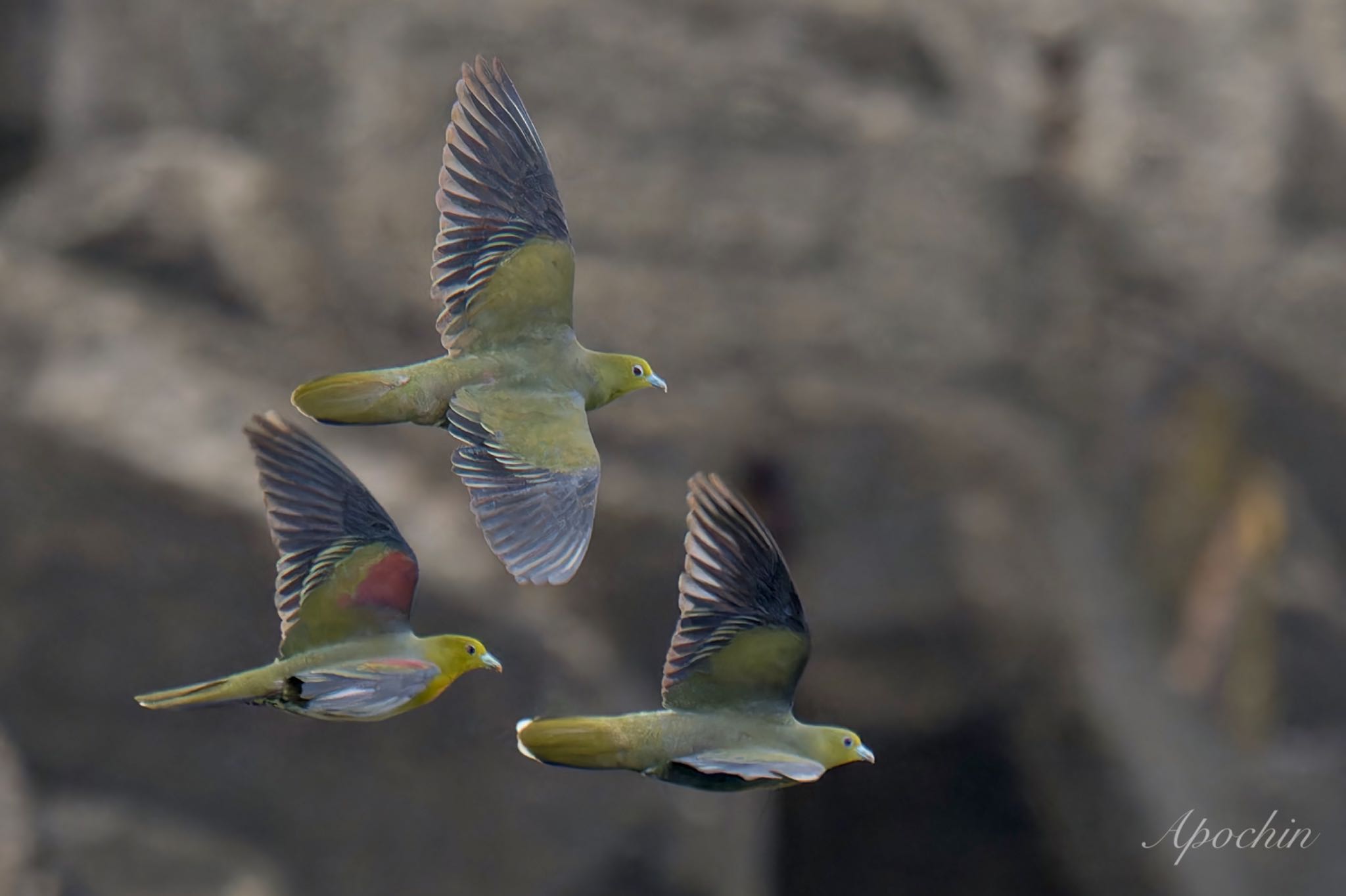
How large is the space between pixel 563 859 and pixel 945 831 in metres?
1.34

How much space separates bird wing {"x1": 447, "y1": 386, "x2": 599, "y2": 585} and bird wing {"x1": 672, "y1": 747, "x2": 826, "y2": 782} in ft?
0.66

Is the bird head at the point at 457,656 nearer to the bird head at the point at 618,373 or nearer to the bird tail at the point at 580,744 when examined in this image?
the bird tail at the point at 580,744

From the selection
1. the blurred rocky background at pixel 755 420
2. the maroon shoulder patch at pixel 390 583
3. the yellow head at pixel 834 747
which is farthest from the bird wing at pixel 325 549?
the blurred rocky background at pixel 755 420

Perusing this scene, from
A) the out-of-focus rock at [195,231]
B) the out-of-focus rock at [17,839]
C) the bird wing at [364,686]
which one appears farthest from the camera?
the out-of-focus rock at [195,231]

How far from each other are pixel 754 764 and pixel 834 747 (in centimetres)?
12

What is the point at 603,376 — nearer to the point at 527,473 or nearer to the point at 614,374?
the point at 614,374

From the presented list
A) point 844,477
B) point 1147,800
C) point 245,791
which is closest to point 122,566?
point 245,791

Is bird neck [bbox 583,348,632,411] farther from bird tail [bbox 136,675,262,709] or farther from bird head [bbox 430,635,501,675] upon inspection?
bird tail [bbox 136,675,262,709]

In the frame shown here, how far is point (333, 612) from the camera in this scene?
1315 millimetres

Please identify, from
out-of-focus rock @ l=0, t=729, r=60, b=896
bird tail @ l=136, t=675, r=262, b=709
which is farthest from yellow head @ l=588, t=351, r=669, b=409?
out-of-focus rock @ l=0, t=729, r=60, b=896

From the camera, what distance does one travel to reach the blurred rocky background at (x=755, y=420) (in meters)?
3.69

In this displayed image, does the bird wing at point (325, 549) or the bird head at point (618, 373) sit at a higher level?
the bird head at point (618, 373)

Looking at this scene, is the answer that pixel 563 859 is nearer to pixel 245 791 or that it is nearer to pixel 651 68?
pixel 245 791
